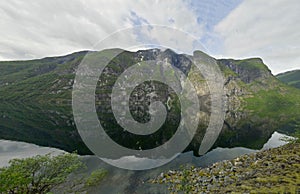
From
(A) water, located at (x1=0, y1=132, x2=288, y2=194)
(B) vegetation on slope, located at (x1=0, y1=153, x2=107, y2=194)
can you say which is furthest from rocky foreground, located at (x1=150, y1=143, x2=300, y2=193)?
(B) vegetation on slope, located at (x1=0, y1=153, x2=107, y2=194)

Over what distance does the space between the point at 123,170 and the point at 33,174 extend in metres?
14.2

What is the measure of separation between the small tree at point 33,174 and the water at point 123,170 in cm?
511

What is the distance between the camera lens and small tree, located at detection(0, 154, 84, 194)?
14.8m

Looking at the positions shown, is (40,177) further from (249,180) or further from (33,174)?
(249,180)

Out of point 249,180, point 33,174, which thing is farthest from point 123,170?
point 249,180

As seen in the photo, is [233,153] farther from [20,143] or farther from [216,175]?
[20,143]

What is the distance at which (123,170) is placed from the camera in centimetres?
2977

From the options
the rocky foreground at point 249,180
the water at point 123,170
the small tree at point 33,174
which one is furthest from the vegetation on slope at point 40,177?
the rocky foreground at point 249,180

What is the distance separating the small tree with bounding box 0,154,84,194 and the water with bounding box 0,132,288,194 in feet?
16.8

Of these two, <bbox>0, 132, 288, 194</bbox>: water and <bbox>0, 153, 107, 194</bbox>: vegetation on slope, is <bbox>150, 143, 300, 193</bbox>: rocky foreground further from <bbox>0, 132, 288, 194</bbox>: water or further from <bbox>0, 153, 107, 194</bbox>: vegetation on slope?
<bbox>0, 153, 107, 194</bbox>: vegetation on slope

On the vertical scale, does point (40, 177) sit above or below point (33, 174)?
below

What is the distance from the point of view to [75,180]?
2355 cm

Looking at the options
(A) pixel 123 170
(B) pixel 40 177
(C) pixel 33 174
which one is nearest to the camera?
(C) pixel 33 174

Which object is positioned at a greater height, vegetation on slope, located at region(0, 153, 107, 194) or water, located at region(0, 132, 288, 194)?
vegetation on slope, located at region(0, 153, 107, 194)
